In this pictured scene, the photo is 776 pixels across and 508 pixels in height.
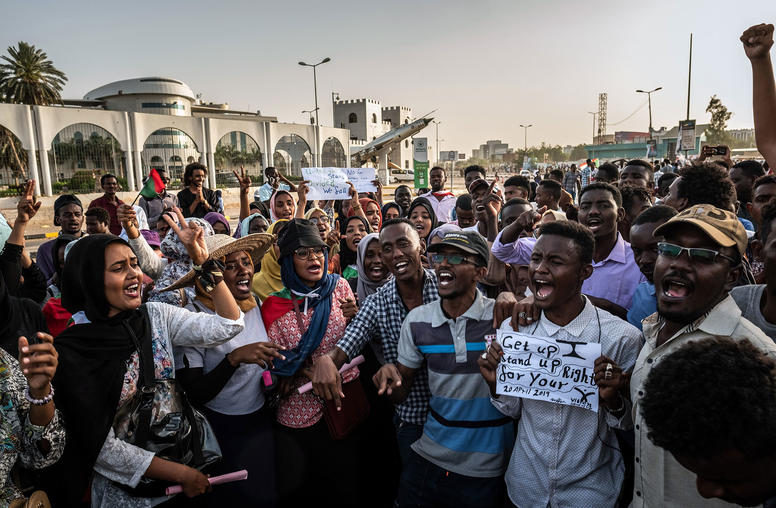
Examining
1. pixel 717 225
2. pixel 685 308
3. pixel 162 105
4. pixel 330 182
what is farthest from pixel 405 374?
pixel 162 105

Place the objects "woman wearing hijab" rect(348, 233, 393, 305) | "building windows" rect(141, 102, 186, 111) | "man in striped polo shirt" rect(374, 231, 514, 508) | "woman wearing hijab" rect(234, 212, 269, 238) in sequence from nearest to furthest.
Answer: "man in striped polo shirt" rect(374, 231, 514, 508) < "woman wearing hijab" rect(348, 233, 393, 305) < "woman wearing hijab" rect(234, 212, 269, 238) < "building windows" rect(141, 102, 186, 111)

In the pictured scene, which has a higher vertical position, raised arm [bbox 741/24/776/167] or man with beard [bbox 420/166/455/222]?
raised arm [bbox 741/24/776/167]

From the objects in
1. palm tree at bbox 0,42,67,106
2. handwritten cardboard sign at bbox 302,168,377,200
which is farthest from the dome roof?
handwritten cardboard sign at bbox 302,168,377,200

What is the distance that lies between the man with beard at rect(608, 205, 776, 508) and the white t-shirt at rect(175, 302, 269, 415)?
209 centimetres

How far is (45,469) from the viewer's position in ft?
7.20

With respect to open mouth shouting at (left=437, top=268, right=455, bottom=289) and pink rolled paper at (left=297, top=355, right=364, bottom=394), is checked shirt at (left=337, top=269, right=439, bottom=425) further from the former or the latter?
open mouth shouting at (left=437, top=268, right=455, bottom=289)

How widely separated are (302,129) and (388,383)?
1697 inches

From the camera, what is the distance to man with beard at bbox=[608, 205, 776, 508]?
1.82 metres

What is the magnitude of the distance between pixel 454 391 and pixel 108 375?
169cm

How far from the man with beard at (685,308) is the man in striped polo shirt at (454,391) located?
717mm

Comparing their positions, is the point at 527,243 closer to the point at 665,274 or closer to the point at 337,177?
the point at 665,274

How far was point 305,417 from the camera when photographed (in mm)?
2975

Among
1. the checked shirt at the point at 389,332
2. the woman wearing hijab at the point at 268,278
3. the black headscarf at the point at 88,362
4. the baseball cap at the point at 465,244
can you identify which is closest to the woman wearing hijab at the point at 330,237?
the woman wearing hijab at the point at 268,278

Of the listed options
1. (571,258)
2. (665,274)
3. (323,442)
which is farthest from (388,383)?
(665,274)
